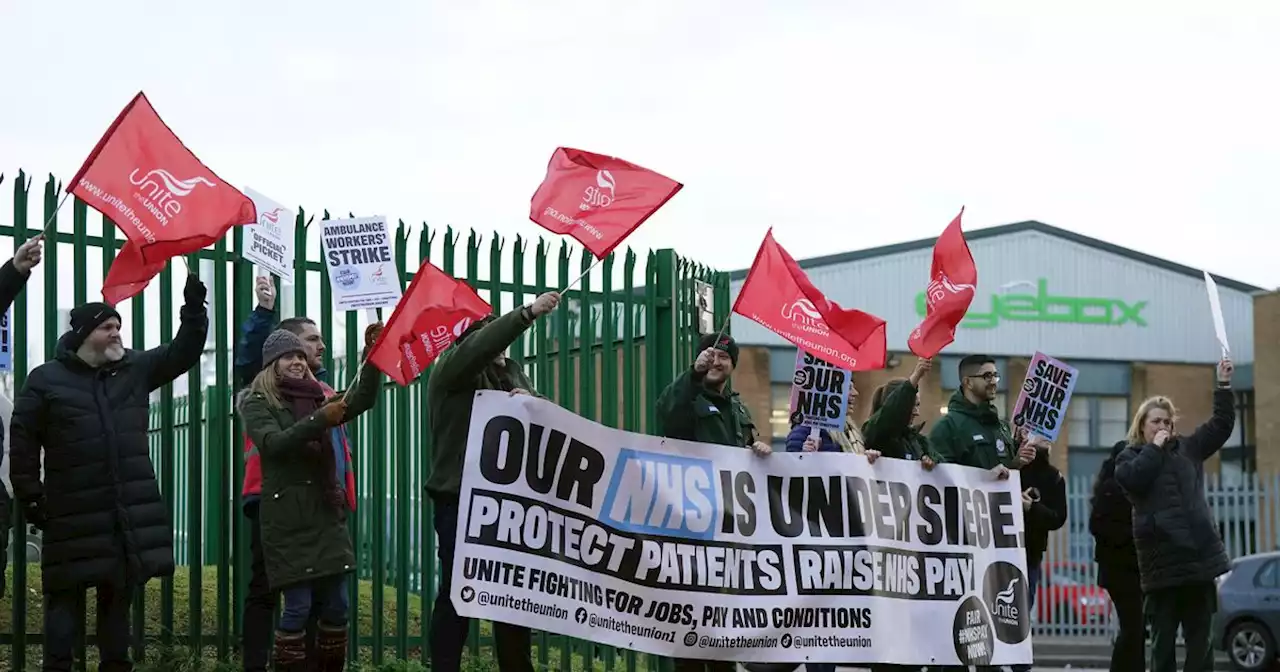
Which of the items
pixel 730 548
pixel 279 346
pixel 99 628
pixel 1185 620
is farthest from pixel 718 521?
pixel 1185 620

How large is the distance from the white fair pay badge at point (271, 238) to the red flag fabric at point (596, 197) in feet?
5.42

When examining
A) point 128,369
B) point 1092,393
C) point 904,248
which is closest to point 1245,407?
point 1092,393

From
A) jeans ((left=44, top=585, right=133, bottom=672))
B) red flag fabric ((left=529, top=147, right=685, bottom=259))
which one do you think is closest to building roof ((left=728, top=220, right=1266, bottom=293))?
red flag fabric ((left=529, top=147, right=685, bottom=259))

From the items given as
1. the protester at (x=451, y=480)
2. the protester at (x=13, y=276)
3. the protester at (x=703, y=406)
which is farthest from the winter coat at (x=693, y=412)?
the protester at (x=13, y=276)

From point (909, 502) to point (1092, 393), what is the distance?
43695 mm

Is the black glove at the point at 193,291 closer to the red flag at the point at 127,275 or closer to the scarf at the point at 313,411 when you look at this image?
the red flag at the point at 127,275

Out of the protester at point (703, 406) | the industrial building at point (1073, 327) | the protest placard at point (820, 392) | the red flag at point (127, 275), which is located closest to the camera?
the red flag at point (127, 275)

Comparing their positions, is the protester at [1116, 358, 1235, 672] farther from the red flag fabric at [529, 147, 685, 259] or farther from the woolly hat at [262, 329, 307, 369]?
the woolly hat at [262, 329, 307, 369]

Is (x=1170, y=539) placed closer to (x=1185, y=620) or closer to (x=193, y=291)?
(x=1185, y=620)

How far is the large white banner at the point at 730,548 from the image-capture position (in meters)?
7.54

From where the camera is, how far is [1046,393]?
31.8 ft

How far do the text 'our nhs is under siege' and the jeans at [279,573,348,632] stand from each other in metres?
0.77

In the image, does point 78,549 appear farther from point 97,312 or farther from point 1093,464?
point 1093,464

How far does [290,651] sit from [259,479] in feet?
3.26
